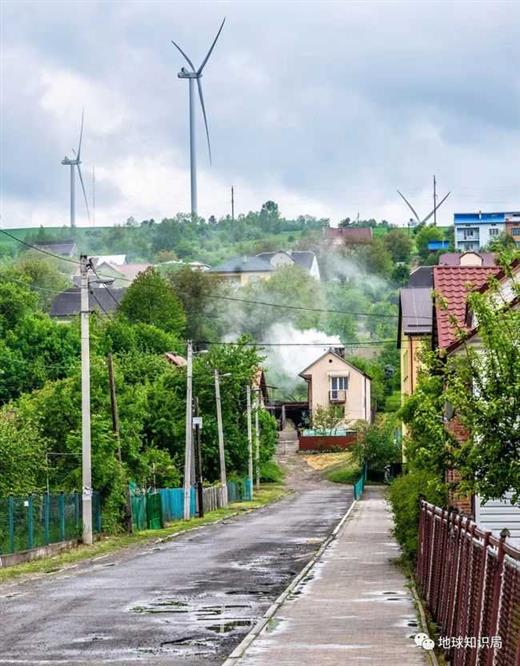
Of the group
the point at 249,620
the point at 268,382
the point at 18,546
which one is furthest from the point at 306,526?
the point at 268,382

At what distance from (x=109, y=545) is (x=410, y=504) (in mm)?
15750

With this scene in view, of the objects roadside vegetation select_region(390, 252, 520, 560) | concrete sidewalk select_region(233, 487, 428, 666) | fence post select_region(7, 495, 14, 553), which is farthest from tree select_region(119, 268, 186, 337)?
roadside vegetation select_region(390, 252, 520, 560)

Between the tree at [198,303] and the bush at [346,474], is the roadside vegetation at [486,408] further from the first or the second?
the tree at [198,303]

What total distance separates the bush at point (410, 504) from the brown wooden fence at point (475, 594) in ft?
26.3

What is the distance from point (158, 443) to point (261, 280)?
109213mm

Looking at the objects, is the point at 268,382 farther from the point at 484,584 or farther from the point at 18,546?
the point at 484,584

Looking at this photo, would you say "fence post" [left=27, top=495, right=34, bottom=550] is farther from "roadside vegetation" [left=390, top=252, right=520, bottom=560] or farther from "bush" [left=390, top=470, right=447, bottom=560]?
"roadside vegetation" [left=390, top=252, right=520, bottom=560]

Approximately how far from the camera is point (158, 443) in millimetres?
76312

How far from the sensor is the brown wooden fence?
32.6 feet

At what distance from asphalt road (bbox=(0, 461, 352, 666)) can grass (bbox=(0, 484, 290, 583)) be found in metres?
0.79

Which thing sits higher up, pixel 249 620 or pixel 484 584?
pixel 484 584

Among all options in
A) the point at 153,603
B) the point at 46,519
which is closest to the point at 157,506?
the point at 46,519

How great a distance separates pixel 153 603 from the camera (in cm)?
2273

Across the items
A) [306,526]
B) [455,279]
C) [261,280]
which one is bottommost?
[306,526]
